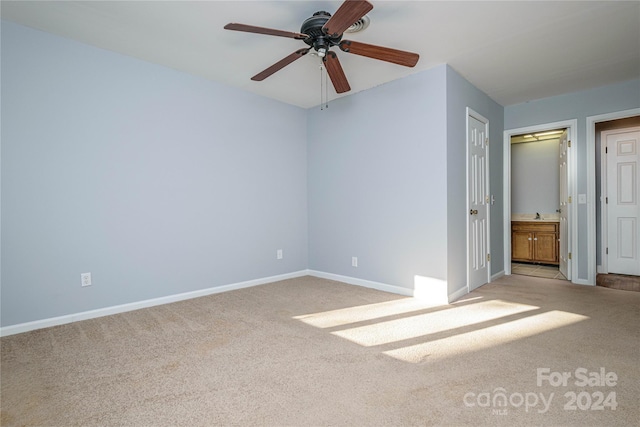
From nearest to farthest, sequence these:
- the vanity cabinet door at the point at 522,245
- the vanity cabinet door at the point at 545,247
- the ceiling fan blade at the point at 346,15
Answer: the ceiling fan blade at the point at 346,15 < the vanity cabinet door at the point at 545,247 < the vanity cabinet door at the point at 522,245

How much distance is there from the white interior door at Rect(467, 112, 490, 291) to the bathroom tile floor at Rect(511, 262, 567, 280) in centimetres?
113

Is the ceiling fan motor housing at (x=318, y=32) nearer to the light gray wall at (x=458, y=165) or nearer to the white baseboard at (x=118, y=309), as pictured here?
the light gray wall at (x=458, y=165)

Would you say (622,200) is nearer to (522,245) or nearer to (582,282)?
(582,282)

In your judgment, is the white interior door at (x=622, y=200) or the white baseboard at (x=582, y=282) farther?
the white interior door at (x=622, y=200)

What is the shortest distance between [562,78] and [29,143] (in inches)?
210

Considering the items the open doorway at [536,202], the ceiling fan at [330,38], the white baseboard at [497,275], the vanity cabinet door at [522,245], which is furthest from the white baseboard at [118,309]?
the vanity cabinet door at [522,245]

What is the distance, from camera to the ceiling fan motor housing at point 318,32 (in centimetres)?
225

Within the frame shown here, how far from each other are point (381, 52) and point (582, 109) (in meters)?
3.34

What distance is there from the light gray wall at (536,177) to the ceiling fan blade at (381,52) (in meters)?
4.84

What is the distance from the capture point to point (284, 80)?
3.72 meters

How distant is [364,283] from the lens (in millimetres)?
4070

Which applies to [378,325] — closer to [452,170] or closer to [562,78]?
[452,170]

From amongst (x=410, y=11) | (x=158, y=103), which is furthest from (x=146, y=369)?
(x=410, y=11)

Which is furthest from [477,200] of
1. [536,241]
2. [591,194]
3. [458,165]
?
[536,241]
